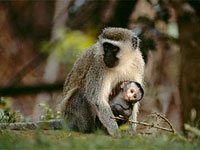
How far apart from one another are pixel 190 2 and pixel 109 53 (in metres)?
3.30

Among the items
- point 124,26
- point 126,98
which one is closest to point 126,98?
point 126,98

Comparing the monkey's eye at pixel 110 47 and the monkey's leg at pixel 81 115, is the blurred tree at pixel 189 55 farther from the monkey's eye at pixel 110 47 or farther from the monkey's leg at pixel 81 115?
the monkey's leg at pixel 81 115

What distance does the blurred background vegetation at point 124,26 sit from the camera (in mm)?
12711

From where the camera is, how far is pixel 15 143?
713cm

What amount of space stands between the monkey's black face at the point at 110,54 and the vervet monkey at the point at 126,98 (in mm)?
303

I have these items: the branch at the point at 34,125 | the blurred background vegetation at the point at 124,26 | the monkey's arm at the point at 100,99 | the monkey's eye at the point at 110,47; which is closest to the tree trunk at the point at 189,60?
the blurred background vegetation at the point at 124,26

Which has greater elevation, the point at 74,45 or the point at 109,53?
the point at 74,45

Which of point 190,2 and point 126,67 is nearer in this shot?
point 126,67

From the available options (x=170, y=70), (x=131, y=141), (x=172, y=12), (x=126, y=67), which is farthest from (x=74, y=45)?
(x=131, y=141)

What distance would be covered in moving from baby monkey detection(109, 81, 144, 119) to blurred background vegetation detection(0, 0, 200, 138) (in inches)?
33.2

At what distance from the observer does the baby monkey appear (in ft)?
33.6

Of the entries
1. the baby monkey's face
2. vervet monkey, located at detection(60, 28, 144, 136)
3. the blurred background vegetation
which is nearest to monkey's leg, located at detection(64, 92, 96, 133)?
vervet monkey, located at detection(60, 28, 144, 136)

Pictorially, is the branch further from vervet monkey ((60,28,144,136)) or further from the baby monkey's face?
the baby monkey's face

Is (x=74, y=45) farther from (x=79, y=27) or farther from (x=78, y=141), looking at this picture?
(x=78, y=141)
